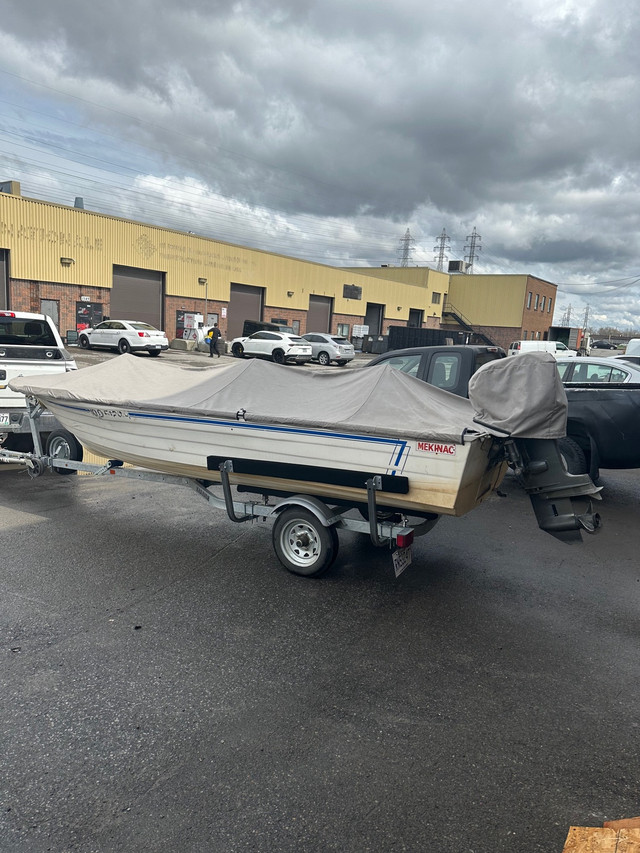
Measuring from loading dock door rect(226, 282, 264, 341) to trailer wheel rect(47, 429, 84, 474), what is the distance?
3378 centimetres

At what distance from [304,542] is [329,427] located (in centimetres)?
110

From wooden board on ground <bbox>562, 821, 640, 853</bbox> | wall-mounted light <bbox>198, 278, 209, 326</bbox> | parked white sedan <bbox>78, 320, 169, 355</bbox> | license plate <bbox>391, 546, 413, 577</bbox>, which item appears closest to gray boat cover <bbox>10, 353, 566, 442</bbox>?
license plate <bbox>391, 546, 413, 577</bbox>

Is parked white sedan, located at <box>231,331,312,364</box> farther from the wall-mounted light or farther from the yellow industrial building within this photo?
the wall-mounted light

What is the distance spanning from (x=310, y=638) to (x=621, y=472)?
8271 millimetres

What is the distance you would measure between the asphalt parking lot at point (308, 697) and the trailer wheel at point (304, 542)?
5.9 inches

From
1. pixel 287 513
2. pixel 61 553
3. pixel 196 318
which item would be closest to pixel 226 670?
pixel 287 513

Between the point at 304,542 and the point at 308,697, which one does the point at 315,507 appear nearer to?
the point at 304,542

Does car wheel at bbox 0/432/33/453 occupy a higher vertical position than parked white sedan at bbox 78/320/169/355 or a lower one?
lower

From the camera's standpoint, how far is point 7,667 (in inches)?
148

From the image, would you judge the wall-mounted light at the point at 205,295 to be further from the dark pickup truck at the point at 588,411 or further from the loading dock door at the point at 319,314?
the dark pickup truck at the point at 588,411

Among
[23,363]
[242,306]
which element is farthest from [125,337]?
[23,363]

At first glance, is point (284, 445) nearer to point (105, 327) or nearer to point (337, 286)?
point (105, 327)

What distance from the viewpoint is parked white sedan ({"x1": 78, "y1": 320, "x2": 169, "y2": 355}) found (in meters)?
28.1

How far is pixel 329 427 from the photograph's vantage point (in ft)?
16.2
